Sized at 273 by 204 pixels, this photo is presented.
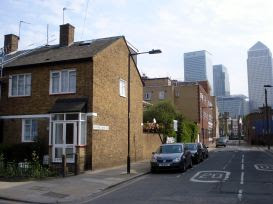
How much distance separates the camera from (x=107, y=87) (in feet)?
83.1

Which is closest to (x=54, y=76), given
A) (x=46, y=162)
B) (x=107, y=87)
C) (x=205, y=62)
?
(x=107, y=87)

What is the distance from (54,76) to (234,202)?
50.4 ft

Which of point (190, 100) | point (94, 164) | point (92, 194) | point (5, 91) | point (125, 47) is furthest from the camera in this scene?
point (190, 100)

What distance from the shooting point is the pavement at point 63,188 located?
1377cm

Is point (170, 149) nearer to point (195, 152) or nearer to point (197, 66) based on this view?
point (195, 152)

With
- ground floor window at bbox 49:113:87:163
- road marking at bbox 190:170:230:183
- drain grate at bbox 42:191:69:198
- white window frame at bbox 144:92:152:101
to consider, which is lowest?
drain grate at bbox 42:191:69:198

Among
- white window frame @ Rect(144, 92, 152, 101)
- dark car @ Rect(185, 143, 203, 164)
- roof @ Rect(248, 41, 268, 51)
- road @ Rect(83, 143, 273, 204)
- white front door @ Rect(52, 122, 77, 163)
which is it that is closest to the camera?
road @ Rect(83, 143, 273, 204)

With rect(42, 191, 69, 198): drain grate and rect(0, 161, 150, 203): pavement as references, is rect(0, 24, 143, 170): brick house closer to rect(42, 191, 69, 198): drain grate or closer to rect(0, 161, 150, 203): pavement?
rect(0, 161, 150, 203): pavement

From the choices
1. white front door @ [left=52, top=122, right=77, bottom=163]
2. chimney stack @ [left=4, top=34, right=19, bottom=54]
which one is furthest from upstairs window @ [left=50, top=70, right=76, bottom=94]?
chimney stack @ [left=4, top=34, right=19, bottom=54]

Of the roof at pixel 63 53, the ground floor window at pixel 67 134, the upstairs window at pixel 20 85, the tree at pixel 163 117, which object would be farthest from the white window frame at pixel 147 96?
the ground floor window at pixel 67 134

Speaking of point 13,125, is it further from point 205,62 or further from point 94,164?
point 205,62

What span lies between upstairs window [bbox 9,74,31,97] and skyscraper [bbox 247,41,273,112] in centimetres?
11108

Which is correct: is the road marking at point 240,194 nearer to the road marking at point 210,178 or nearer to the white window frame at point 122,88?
the road marking at point 210,178

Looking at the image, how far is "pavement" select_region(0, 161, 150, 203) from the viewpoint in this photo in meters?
13.8
